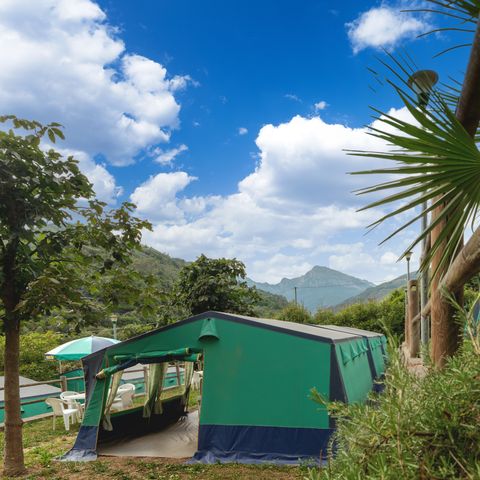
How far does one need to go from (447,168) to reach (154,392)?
9194 millimetres

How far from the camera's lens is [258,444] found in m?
6.41

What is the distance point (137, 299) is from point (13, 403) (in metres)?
2.27

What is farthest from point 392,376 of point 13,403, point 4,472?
point 4,472

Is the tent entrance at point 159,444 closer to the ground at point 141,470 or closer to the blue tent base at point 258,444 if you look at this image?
the ground at point 141,470

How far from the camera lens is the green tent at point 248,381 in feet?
20.6

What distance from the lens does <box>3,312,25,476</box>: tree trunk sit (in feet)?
18.9

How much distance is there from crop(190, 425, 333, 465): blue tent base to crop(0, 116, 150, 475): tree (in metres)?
2.74

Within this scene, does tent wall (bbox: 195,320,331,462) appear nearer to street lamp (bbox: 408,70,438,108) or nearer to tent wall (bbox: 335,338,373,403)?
tent wall (bbox: 335,338,373,403)

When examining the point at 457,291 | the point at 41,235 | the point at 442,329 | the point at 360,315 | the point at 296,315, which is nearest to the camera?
the point at 457,291

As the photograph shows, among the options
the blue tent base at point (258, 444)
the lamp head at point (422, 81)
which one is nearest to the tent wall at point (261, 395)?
the blue tent base at point (258, 444)

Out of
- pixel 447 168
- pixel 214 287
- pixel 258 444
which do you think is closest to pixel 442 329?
pixel 447 168

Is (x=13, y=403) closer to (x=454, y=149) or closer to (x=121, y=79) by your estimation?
(x=454, y=149)

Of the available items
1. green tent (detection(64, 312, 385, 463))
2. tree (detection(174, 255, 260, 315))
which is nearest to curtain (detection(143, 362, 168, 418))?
green tent (detection(64, 312, 385, 463))

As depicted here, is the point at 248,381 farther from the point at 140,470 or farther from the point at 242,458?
the point at 140,470
